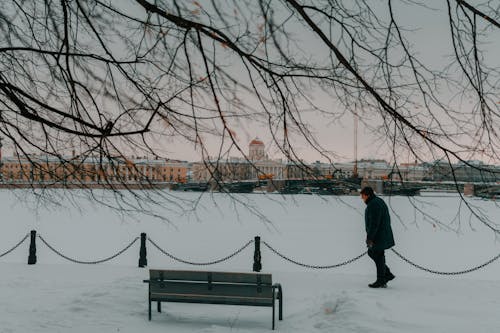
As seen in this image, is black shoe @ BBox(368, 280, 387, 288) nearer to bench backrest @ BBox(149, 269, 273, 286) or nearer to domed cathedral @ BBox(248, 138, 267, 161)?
bench backrest @ BBox(149, 269, 273, 286)

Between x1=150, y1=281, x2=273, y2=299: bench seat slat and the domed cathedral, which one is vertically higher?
the domed cathedral

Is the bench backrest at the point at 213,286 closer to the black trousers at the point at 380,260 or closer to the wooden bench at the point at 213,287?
the wooden bench at the point at 213,287

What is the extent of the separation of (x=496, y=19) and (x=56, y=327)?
463 cm

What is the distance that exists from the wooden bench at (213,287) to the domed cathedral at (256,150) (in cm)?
173

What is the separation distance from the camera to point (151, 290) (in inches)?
211

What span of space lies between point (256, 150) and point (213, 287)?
2.07 meters

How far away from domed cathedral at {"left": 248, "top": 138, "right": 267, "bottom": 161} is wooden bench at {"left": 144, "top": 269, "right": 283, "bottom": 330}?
173cm

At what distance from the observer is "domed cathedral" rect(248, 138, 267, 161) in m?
3.57

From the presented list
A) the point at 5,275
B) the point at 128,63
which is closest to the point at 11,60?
the point at 128,63

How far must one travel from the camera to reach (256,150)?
12.1 ft

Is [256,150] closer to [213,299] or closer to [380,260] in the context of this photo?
[213,299]

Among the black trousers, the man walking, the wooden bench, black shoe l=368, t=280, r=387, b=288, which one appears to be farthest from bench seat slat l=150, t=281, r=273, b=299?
black shoe l=368, t=280, r=387, b=288

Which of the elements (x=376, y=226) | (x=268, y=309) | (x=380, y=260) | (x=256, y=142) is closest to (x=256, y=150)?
(x=256, y=142)

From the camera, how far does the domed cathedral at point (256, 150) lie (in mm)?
3572
